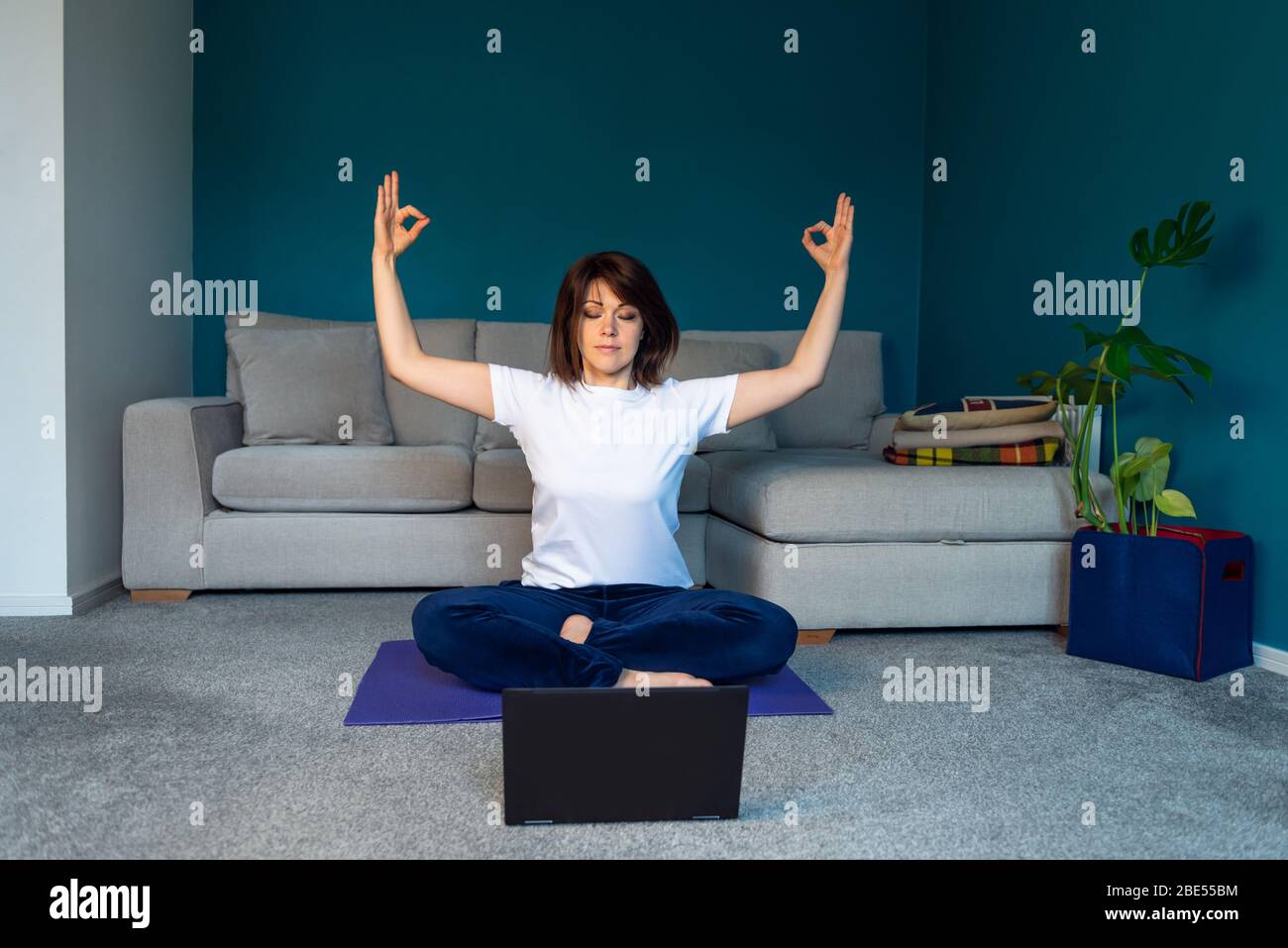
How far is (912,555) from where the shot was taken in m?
2.97

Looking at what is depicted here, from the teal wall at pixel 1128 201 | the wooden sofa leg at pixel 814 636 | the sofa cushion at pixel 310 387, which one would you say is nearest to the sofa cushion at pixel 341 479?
the sofa cushion at pixel 310 387

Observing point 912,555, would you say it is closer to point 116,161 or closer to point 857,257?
point 857,257

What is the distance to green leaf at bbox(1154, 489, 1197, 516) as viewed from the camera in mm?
2689

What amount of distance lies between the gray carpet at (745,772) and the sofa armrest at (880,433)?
4.51 feet

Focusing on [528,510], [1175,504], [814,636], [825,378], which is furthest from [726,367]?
[1175,504]

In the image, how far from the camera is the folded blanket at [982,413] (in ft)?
10.3

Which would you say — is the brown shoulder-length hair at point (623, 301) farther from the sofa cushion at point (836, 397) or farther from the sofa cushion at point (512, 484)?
the sofa cushion at point (836, 397)

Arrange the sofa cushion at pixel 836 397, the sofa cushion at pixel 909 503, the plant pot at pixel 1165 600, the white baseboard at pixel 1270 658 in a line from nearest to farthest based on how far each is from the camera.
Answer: the plant pot at pixel 1165 600
the white baseboard at pixel 1270 658
the sofa cushion at pixel 909 503
the sofa cushion at pixel 836 397

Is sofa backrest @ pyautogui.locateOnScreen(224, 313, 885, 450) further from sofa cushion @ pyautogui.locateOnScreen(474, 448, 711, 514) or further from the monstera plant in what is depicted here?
the monstera plant

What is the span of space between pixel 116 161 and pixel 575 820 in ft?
9.18

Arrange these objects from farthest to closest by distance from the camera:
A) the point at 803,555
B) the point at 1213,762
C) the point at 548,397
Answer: the point at 803,555, the point at 548,397, the point at 1213,762

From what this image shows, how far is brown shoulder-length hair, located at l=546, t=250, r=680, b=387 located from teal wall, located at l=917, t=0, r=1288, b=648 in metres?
1.50

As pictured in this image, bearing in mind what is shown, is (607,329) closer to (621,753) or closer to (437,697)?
(437,697)
